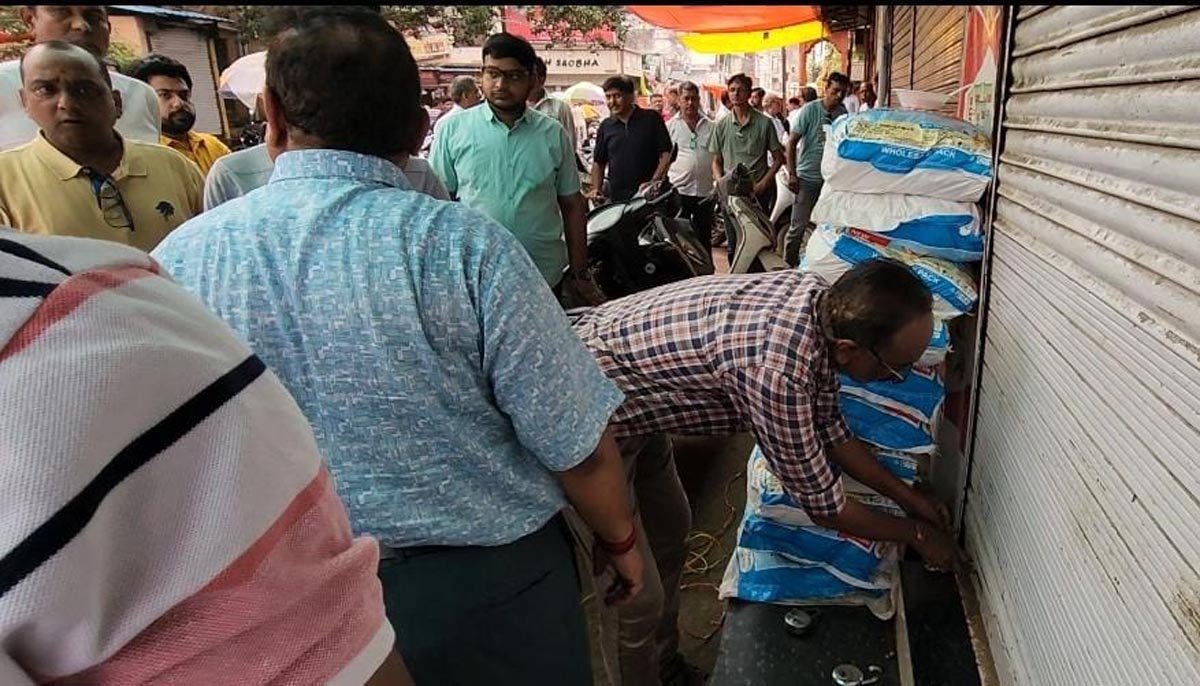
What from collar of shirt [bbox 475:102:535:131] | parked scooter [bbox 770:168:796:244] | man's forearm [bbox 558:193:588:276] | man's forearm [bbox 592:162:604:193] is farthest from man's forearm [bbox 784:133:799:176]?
collar of shirt [bbox 475:102:535:131]

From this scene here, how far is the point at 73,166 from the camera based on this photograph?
229 centimetres

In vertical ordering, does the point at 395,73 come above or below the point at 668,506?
above

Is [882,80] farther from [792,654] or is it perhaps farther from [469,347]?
[469,347]

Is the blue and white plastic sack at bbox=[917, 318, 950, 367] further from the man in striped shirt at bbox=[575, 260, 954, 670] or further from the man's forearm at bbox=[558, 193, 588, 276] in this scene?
the man's forearm at bbox=[558, 193, 588, 276]

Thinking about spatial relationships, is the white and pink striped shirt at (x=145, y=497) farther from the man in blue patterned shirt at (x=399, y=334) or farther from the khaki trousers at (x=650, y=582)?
the khaki trousers at (x=650, y=582)

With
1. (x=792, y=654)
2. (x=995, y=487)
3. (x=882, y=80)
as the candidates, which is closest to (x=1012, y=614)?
(x=995, y=487)

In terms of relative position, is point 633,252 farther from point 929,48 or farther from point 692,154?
point 692,154

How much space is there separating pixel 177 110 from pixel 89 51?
1.33m

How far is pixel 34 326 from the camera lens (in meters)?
0.47

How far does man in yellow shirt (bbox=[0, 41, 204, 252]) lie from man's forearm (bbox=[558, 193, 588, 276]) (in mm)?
1673

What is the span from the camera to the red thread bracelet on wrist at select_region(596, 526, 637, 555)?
1561 mm

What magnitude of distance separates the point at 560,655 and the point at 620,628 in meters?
0.59

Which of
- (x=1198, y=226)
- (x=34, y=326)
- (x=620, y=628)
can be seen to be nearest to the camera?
(x=34, y=326)

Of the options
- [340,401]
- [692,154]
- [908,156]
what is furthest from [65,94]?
[692,154]
